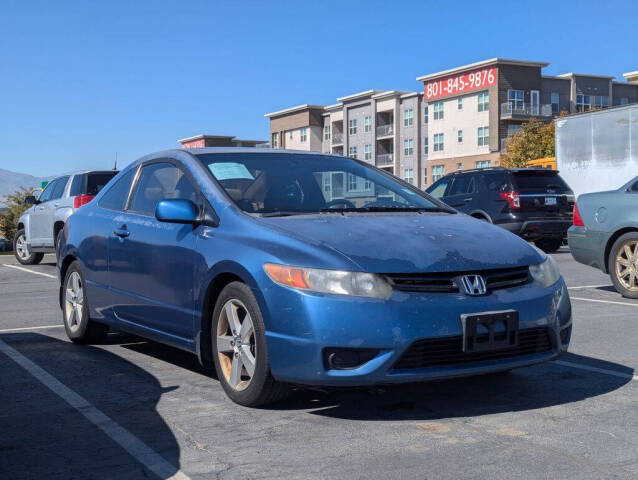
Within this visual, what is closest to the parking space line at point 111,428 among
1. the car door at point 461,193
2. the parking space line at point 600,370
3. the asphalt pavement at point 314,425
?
the asphalt pavement at point 314,425

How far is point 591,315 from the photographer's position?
27.2 ft

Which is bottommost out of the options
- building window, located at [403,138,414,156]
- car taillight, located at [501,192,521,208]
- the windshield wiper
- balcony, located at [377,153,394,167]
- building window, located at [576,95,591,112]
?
car taillight, located at [501,192,521,208]

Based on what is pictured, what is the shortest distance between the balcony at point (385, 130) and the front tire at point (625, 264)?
243ft

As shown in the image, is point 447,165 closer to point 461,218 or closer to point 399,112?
point 399,112

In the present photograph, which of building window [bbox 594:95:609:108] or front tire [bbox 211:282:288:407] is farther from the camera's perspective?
building window [bbox 594:95:609:108]

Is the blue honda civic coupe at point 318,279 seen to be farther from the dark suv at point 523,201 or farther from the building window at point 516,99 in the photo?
the building window at point 516,99

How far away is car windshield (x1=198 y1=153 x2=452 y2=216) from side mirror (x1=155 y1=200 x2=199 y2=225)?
0.83ft

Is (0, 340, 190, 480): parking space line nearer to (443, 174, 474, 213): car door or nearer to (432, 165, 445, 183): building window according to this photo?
(443, 174, 474, 213): car door

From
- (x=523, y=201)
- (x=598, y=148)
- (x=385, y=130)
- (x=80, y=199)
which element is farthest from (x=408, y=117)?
(x=80, y=199)

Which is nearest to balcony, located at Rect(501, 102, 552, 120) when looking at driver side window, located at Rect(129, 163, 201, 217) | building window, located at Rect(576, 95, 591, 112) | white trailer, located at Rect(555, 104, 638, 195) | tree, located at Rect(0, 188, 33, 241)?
building window, located at Rect(576, 95, 591, 112)

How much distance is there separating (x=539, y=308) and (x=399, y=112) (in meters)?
79.0

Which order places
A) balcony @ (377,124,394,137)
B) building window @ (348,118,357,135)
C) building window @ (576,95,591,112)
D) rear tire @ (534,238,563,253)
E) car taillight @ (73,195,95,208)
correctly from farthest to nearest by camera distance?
building window @ (348,118,357,135), balcony @ (377,124,394,137), building window @ (576,95,591,112), rear tire @ (534,238,563,253), car taillight @ (73,195,95,208)

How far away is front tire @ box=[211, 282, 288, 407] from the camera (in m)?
4.57

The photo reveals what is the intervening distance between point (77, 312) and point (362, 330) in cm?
356
